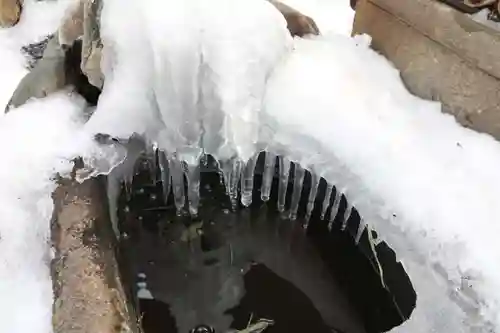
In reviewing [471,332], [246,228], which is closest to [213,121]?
[246,228]

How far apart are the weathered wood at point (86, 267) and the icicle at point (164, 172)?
0.36 m

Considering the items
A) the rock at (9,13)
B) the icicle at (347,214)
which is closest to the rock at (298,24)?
the icicle at (347,214)

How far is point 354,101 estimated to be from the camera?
2289mm

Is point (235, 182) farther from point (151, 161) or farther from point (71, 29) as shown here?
point (71, 29)

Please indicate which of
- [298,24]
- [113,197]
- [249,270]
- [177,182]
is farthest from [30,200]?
[298,24]

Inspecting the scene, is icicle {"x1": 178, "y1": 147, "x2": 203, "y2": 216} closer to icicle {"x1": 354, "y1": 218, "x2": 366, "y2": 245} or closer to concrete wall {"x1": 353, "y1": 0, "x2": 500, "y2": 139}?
icicle {"x1": 354, "y1": 218, "x2": 366, "y2": 245}

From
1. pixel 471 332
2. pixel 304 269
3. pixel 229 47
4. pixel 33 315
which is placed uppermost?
pixel 229 47

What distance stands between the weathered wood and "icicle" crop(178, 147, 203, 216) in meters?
0.38

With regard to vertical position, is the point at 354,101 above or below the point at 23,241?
above

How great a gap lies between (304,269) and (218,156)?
1.93ft

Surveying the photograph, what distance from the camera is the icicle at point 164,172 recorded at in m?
2.46

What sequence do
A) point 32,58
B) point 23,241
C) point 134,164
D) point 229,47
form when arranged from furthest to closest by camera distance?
point 32,58, point 134,164, point 229,47, point 23,241

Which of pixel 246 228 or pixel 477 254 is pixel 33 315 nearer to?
pixel 246 228

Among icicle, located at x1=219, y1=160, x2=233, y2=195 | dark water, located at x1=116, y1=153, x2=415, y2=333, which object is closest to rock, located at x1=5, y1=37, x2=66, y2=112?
dark water, located at x1=116, y1=153, x2=415, y2=333
